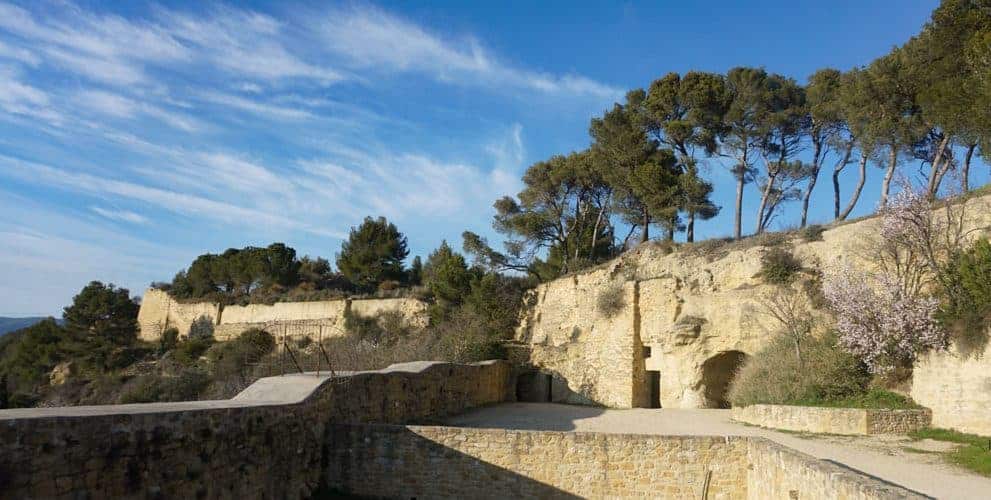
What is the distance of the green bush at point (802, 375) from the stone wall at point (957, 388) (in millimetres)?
1314

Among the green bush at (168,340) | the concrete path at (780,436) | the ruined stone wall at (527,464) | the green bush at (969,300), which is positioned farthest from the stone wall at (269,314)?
the green bush at (969,300)

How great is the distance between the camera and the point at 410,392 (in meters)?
12.5

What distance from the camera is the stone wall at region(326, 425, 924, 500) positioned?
825 cm

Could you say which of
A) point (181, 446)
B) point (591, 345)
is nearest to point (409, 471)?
point (181, 446)

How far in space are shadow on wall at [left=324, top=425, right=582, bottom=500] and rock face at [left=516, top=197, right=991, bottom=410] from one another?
11.6 meters

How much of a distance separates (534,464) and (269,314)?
3346 cm

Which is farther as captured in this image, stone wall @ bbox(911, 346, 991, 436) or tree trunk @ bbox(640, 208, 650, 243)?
tree trunk @ bbox(640, 208, 650, 243)

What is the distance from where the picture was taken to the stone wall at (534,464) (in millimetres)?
8250

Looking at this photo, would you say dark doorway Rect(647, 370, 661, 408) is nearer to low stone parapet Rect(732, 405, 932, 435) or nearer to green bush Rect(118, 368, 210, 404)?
low stone parapet Rect(732, 405, 932, 435)

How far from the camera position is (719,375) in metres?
20.6

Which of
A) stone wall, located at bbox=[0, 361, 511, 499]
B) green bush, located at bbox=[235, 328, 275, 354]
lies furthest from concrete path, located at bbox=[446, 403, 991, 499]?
green bush, located at bbox=[235, 328, 275, 354]

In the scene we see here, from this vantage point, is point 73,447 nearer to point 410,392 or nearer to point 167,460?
point 167,460

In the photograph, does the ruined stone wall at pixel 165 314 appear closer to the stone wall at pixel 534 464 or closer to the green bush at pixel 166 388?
the green bush at pixel 166 388

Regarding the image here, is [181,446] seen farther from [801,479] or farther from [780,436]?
[780,436]
